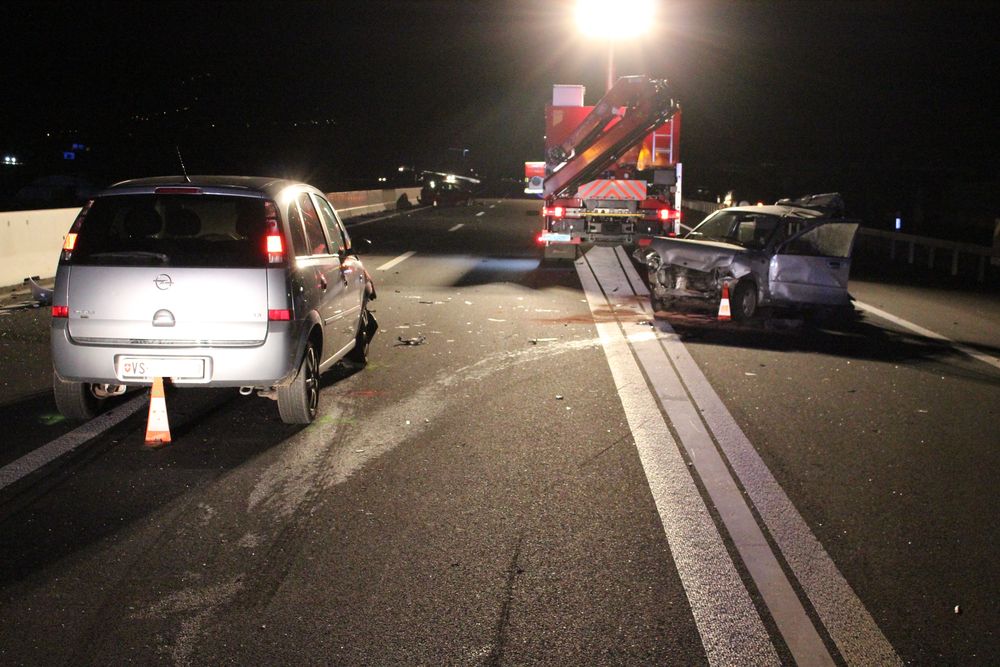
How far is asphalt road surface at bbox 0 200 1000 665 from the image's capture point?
13.1 feet

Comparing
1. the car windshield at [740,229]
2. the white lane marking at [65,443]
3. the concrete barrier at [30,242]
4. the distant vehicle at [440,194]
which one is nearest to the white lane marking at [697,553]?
the white lane marking at [65,443]

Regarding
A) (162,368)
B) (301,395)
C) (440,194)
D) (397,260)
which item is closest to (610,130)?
(397,260)

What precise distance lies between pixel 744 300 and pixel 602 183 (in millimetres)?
6843

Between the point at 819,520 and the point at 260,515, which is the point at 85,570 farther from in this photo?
the point at 819,520

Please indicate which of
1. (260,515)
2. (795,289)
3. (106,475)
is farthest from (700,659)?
(795,289)

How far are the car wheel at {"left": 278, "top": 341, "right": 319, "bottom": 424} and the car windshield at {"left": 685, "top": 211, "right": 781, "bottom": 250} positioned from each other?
7822 millimetres

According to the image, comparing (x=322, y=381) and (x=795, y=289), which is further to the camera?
(x=795, y=289)

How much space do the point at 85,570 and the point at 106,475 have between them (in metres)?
1.55

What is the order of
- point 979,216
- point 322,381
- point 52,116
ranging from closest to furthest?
point 322,381 < point 979,216 < point 52,116

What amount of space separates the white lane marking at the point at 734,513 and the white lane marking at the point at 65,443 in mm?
4212

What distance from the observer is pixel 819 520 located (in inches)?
212

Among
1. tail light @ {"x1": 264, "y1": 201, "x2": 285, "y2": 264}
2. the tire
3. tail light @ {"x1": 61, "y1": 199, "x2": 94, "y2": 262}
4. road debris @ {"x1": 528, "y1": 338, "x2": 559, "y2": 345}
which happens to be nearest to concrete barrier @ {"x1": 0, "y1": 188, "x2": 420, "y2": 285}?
the tire

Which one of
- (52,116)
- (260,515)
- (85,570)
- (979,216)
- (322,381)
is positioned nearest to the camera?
(85,570)

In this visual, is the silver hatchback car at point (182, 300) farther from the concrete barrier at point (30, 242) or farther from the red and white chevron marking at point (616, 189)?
the red and white chevron marking at point (616, 189)
